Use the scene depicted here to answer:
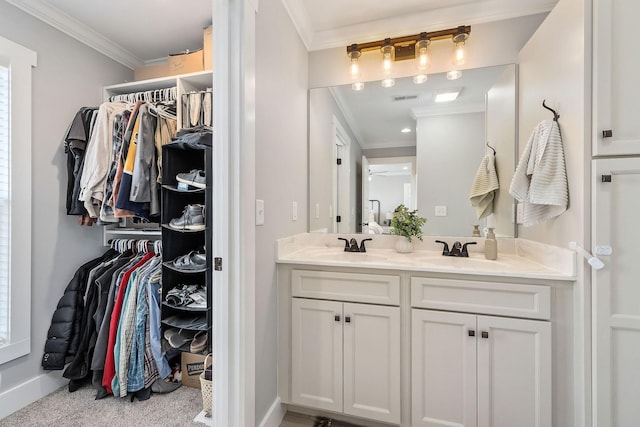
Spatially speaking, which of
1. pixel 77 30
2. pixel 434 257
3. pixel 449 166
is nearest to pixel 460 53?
pixel 449 166

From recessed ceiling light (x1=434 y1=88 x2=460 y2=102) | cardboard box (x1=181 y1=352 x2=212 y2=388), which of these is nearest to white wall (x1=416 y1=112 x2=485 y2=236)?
recessed ceiling light (x1=434 y1=88 x2=460 y2=102)

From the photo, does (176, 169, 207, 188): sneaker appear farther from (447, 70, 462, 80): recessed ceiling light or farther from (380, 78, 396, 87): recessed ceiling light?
(447, 70, 462, 80): recessed ceiling light

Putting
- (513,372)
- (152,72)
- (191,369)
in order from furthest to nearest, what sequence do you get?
(152,72) < (191,369) < (513,372)

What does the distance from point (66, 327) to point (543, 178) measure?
288 cm

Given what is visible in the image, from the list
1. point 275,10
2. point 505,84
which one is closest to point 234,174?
point 275,10

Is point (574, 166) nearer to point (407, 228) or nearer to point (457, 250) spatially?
point (457, 250)

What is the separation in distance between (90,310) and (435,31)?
9.64 ft

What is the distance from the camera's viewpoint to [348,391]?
58.2 inches

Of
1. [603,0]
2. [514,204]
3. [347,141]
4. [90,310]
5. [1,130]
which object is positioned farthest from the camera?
[347,141]

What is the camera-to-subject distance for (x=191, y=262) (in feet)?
5.20

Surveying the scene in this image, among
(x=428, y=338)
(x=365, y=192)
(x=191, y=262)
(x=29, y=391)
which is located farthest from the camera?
(x=365, y=192)

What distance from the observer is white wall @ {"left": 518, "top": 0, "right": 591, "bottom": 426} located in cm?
113

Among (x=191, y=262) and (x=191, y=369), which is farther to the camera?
(x=191, y=369)

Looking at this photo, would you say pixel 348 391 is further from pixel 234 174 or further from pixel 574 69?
pixel 574 69
